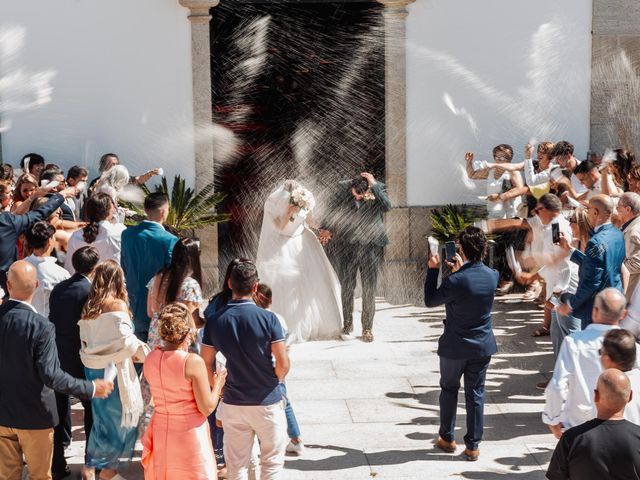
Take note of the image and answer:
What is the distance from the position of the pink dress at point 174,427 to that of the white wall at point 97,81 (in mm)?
6836

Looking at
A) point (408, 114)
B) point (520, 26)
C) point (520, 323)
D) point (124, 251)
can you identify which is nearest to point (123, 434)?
point (124, 251)

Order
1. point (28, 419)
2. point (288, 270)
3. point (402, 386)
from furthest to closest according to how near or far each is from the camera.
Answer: point (288, 270), point (402, 386), point (28, 419)

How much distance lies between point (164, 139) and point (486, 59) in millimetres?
3961

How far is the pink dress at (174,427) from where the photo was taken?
204 inches

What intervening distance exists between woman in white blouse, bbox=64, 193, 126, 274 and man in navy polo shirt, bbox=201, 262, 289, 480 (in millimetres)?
2460

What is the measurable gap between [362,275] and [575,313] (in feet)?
9.68

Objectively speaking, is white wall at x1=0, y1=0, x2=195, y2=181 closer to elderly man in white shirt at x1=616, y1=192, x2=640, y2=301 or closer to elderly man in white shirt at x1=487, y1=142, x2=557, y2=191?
elderly man in white shirt at x1=487, y1=142, x2=557, y2=191

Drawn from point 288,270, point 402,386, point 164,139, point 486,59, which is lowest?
point 402,386

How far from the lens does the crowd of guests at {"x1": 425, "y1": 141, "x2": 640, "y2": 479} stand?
4.37 m

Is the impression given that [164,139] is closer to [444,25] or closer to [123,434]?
[444,25]

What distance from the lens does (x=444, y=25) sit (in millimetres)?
12008

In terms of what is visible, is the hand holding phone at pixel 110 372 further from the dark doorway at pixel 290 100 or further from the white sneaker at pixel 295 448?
the dark doorway at pixel 290 100

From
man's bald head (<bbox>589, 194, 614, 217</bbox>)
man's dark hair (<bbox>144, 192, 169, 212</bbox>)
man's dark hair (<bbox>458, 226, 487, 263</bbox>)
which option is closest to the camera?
man's dark hair (<bbox>458, 226, 487, 263</bbox>)

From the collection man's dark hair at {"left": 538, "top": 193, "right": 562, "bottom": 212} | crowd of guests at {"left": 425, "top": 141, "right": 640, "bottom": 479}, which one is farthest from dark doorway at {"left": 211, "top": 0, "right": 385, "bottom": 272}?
man's dark hair at {"left": 538, "top": 193, "right": 562, "bottom": 212}
